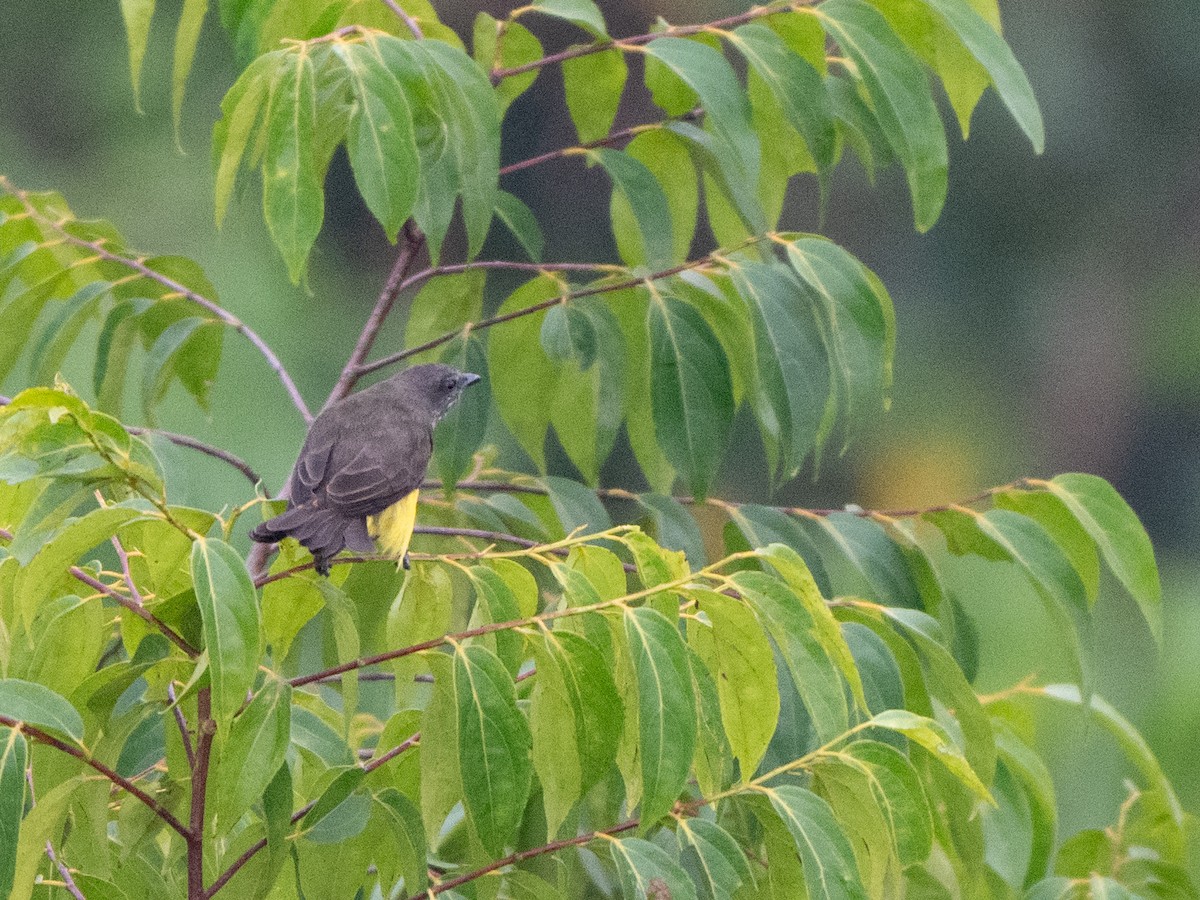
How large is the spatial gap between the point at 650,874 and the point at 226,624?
0.62 feet

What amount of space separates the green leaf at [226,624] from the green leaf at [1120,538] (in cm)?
50

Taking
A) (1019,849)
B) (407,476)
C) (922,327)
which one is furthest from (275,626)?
(922,327)

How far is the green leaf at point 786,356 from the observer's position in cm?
78

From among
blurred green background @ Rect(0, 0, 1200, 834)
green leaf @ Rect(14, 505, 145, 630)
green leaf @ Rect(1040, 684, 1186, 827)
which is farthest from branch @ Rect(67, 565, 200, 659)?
blurred green background @ Rect(0, 0, 1200, 834)

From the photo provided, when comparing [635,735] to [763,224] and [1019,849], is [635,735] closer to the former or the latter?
[763,224]

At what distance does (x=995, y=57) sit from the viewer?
2.68 ft

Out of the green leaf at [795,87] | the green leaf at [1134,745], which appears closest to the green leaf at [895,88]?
the green leaf at [795,87]

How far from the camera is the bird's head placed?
94 cm

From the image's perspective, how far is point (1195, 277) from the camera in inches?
144

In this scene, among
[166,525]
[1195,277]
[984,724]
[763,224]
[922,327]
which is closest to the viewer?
[166,525]

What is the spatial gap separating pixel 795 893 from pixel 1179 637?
96.5 inches

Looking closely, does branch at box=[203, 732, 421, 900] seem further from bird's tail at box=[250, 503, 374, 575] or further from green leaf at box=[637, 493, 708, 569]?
green leaf at box=[637, 493, 708, 569]

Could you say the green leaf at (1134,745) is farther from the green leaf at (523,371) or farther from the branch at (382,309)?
the branch at (382,309)

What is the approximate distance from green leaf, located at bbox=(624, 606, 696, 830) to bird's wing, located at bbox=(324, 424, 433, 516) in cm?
26
